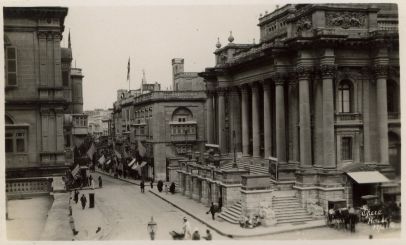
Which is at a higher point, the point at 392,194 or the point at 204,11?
the point at 204,11

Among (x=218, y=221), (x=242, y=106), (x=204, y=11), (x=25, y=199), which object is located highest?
(x=204, y=11)

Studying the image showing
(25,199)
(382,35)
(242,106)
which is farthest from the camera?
(242,106)

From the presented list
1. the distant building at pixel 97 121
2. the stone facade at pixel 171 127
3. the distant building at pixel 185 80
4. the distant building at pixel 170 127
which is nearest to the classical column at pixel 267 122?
the distant building at pixel 170 127

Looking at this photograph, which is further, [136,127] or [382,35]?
[136,127]

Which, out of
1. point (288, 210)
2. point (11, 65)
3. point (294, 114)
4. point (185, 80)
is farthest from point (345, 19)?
point (185, 80)

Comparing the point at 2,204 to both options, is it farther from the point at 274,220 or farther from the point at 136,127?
the point at 136,127

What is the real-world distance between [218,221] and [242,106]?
1609 centimetres

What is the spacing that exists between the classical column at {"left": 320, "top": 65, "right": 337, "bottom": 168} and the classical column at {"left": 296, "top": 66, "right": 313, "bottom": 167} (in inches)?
53.7

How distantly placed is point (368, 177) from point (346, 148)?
8.94 ft

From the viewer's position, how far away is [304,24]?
114ft

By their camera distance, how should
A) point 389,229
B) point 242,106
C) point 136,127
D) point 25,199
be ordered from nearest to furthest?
point 389,229
point 25,199
point 242,106
point 136,127

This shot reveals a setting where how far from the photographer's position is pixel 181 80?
72375mm

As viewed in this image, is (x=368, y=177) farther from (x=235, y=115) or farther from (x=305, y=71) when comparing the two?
(x=235, y=115)

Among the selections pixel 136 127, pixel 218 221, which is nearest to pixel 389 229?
pixel 218 221
